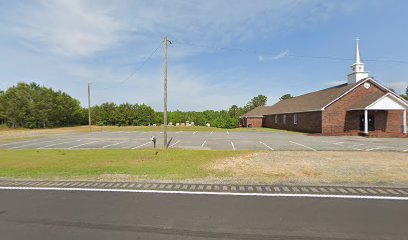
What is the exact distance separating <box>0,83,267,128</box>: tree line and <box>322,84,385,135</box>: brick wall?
26680 mm

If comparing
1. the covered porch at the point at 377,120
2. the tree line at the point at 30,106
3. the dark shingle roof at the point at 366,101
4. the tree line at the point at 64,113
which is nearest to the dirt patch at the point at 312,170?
the dark shingle roof at the point at 366,101

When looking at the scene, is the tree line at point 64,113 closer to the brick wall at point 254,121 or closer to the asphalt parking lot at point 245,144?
the brick wall at point 254,121

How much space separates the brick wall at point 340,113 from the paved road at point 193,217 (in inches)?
1006

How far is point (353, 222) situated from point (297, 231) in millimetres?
1218

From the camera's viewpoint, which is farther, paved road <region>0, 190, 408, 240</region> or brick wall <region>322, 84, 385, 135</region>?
brick wall <region>322, 84, 385, 135</region>

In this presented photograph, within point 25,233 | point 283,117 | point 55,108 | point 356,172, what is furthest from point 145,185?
point 55,108

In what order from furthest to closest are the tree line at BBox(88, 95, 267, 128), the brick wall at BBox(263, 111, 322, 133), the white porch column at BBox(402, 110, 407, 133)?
the tree line at BBox(88, 95, 267, 128)
the brick wall at BBox(263, 111, 322, 133)
the white porch column at BBox(402, 110, 407, 133)

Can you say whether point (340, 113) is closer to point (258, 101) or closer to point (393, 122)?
point (393, 122)

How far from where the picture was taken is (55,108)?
54375 mm

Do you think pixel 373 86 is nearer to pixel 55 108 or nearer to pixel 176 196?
Result: pixel 176 196

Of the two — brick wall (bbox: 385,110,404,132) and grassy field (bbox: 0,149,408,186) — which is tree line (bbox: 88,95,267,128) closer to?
brick wall (bbox: 385,110,404,132)

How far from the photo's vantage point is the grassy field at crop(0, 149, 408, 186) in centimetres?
797

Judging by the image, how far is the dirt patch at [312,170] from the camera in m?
7.81

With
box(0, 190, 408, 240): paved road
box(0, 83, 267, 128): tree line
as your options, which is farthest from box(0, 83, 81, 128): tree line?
box(0, 190, 408, 240): paved road
